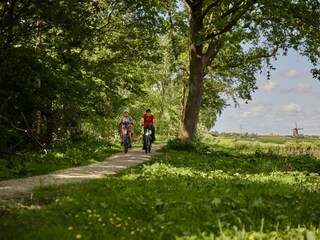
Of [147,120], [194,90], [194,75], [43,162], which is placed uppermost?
[194,75]

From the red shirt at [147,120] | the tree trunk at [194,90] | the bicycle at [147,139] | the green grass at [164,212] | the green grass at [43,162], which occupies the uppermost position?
the tree trunk at [194,90]

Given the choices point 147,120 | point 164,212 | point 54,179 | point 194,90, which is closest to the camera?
point 164,212

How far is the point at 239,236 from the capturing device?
514 centimetres

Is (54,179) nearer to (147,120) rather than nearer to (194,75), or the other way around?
(147,120)

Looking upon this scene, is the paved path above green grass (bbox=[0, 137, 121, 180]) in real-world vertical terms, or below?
below

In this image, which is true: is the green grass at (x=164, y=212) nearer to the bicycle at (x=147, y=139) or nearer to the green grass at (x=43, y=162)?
the green grass at (x=43, y=162)

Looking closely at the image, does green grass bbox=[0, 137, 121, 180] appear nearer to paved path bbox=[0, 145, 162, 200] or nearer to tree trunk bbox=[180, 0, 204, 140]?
paved path bbox=[0, 145, 162, 200]

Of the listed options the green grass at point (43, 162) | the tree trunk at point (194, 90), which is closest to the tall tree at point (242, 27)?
the tree trunk at point (194, 90)

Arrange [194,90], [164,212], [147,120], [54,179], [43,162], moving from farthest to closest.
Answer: [194,90]
[147,120]
[43,162]
[54,179]
[164,212]

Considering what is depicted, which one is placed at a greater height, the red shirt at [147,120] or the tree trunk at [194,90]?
the tree trunk at [194,90]

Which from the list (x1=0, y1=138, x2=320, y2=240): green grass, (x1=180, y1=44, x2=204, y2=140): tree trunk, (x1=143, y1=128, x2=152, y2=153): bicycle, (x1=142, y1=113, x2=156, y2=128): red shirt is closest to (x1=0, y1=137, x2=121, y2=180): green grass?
A: (x1=143, y1=128, x2=152, y2=153): bicycle

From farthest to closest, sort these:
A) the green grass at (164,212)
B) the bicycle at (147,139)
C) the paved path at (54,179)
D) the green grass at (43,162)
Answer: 1. the bicycle at (147,139)
2. the green grass at (43,162)
3. the paved path at (54,179)
4. the green grass at (164,212)

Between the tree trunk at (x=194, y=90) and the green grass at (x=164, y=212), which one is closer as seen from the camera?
the green grass at (x=164, y=212)

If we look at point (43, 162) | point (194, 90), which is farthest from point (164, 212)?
point (194, 90)
